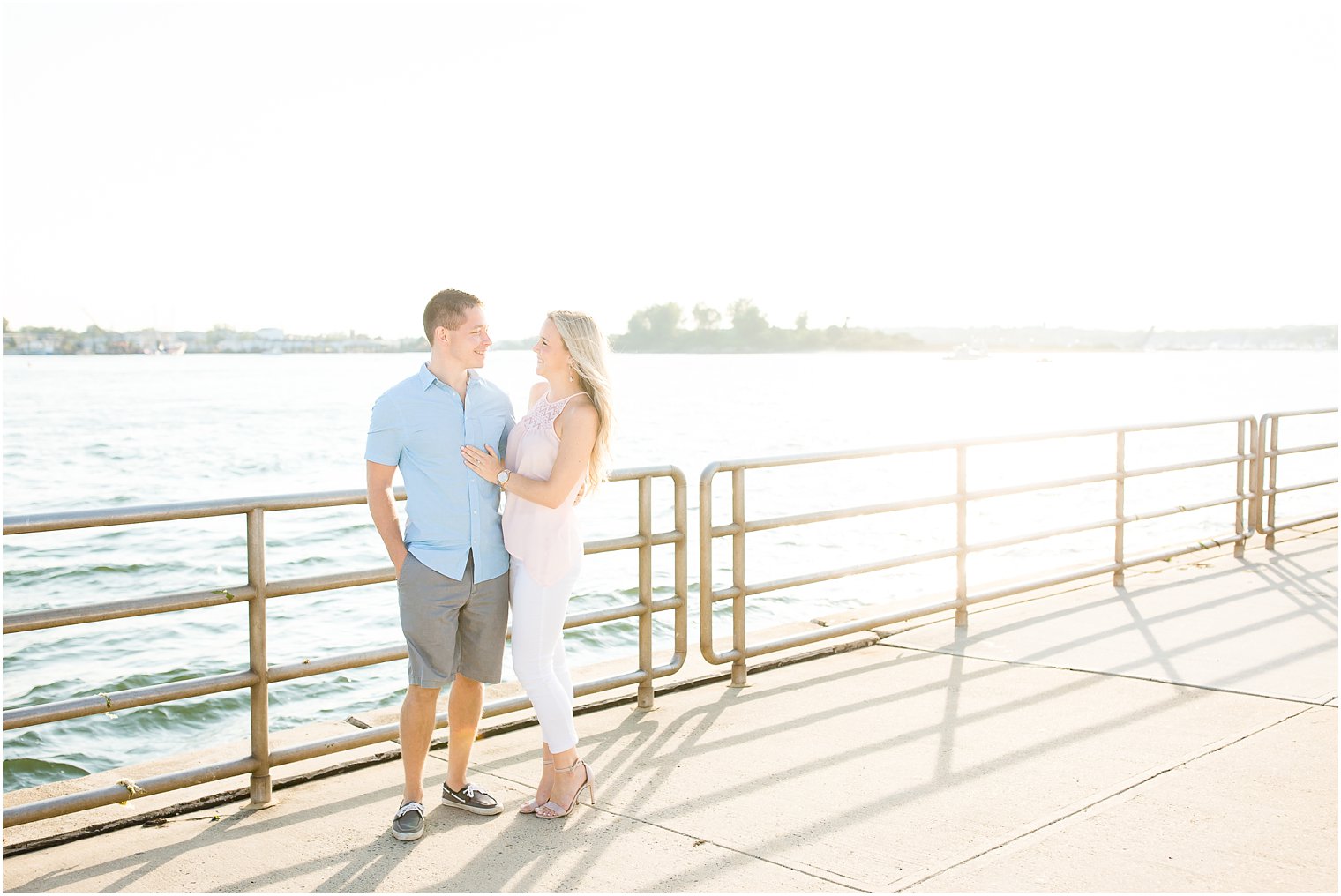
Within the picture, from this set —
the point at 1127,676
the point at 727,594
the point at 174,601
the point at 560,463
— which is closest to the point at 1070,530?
the point at 1127,676

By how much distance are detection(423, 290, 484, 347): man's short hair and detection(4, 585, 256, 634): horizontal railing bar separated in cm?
115

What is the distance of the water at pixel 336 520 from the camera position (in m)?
13.2

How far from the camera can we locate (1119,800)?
182 inches

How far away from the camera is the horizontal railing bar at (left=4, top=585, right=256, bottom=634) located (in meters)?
4.02

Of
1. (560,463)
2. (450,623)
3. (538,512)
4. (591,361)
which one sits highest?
(591,361)

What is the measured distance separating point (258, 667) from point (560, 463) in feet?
4.66

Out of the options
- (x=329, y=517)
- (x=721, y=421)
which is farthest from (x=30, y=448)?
(x=721, y=421)

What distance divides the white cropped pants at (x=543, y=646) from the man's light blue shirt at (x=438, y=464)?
0.17 metres

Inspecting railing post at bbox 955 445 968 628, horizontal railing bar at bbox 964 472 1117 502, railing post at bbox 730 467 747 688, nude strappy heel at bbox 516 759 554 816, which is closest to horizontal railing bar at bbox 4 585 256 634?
nude strappy heel at bbox 516 759 554 816

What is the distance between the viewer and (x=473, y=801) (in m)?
4.55

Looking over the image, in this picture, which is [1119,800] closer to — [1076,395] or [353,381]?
[1076,395]

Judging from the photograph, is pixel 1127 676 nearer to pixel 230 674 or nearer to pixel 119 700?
pixel 230 674

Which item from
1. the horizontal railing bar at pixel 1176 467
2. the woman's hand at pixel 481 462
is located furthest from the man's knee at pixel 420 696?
the horizontal railing bar at pixel 1176 467

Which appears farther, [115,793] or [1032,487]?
[1032,487]
